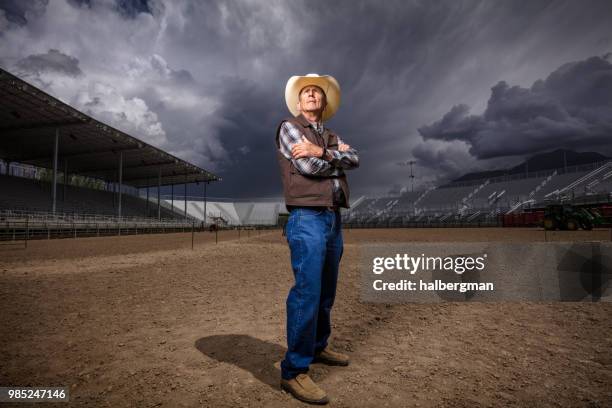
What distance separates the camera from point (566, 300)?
4664mm

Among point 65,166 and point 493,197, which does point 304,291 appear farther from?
point 493,197

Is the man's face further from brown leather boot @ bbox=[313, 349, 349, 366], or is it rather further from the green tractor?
the green tractor

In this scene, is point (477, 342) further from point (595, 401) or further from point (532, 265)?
point (532, 265)

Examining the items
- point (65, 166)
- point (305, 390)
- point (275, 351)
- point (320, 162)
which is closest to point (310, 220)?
point (320, 162)

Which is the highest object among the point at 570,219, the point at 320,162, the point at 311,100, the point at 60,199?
the point at 60,199

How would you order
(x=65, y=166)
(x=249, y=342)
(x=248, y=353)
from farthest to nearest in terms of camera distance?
(x=65, y=166) → (x=249, y=342) → (x=248, y=353)

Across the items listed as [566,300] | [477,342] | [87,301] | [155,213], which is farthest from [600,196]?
[155,213]

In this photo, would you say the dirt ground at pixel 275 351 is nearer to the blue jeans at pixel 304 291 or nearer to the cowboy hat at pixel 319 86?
the blue jeans at pixel 304 291

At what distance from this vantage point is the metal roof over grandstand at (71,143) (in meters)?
24.8

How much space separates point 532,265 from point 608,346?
4562mm

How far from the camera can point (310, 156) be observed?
2.29 metres

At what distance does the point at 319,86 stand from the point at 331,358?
2305mm

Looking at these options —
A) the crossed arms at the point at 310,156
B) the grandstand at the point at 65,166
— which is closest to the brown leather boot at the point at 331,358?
the crossed arms at the point at 310,156

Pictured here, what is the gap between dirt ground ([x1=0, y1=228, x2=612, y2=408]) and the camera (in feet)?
7.30
